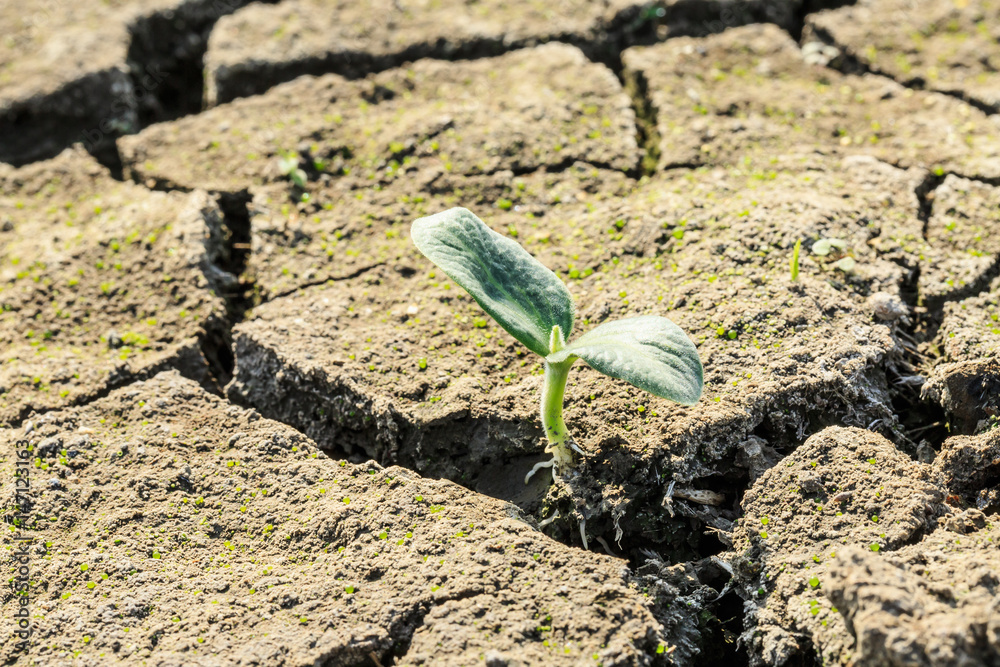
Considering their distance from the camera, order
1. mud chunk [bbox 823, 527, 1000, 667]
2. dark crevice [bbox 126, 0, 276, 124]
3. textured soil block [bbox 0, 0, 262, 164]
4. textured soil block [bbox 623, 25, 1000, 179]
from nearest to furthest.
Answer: mud chunk [bbox 823, 527, 1000, 667] → textured soil block [bbox 623, 25, 1000, 179] → textured soil block [bbox 0, 0, 262, 164] → dark crevice [bbox 126, 0, 276, 124]

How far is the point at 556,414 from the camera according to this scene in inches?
55.4

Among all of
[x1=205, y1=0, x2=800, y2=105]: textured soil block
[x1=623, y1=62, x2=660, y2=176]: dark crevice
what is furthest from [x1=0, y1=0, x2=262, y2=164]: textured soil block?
[x1=623, y1=62, x2=660, y2=176]: dark crevice

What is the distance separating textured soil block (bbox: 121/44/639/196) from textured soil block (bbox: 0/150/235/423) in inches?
6.5

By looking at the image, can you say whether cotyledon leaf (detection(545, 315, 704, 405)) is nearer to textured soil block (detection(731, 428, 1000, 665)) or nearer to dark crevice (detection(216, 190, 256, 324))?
textured soil block (detection(731, 428, 1000, 665))

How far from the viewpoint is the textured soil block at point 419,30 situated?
7.93 ft

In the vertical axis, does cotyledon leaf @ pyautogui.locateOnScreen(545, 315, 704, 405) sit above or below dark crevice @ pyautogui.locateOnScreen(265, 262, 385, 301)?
above

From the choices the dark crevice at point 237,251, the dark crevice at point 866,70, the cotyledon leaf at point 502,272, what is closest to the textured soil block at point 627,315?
the dark crevice at point 237,251

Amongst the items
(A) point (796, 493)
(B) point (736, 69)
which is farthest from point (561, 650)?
(B) point (736, 69)

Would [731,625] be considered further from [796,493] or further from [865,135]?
[865,135]

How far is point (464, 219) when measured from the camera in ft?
4.53

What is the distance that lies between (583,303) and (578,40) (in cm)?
113

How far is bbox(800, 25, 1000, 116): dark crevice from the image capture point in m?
2.18

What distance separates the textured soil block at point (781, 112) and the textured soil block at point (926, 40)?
0.22 feet

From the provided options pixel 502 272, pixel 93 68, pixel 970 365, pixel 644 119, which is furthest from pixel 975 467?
pixel 93 68
